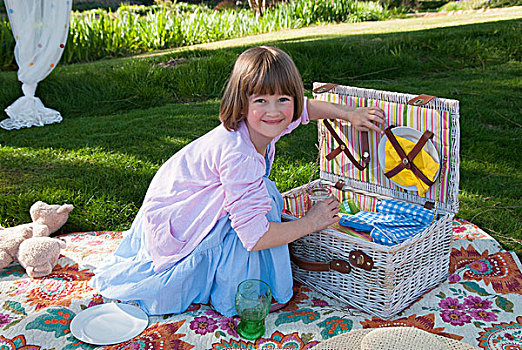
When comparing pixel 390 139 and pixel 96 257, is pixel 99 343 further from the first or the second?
pixel 390 139

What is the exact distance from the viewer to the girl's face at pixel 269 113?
2121 millimetres

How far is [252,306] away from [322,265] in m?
0.44

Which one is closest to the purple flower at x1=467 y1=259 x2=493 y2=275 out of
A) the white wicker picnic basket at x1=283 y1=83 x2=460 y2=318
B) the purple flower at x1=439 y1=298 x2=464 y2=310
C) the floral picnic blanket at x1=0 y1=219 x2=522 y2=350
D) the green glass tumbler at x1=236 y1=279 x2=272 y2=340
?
the floral picnic blanket at x1=0 y1=219 x2=522 y2=350

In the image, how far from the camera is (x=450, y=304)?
A: 2.28m

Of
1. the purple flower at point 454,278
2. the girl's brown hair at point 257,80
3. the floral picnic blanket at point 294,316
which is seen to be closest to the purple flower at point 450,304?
the floral picnic blanket at point 294,316

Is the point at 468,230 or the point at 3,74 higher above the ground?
the point at 3,74

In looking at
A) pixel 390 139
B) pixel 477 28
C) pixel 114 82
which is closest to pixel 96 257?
pixel 390 139

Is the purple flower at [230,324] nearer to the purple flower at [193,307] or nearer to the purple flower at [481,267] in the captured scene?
the purple flower at [193,307]

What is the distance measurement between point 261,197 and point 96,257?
109 cm

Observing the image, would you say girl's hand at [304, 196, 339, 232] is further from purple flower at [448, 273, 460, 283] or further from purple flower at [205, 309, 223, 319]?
purple flower at [448, 273, 460, 283]

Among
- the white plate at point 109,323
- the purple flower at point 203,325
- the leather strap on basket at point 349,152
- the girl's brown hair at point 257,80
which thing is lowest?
the purple flower at point 203,325

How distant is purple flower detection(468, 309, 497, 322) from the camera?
2121 millimetres

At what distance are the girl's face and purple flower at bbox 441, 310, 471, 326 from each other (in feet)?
3.27

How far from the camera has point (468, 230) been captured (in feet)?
9.41
